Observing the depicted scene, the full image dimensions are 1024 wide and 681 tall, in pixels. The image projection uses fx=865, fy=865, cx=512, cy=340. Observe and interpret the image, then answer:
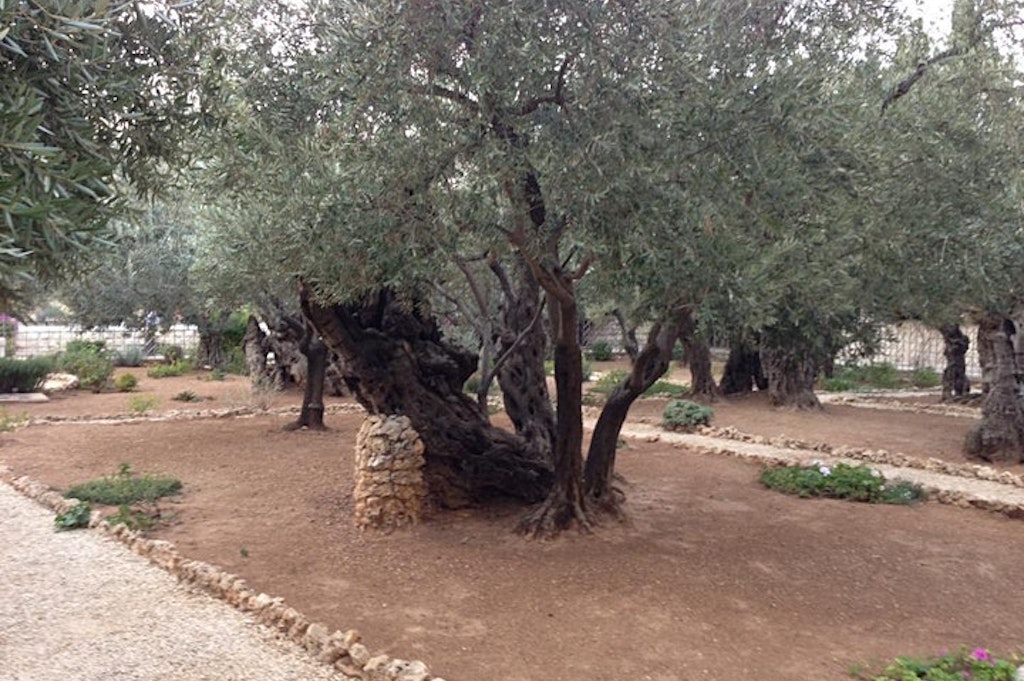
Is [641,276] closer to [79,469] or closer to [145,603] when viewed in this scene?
[145,603]

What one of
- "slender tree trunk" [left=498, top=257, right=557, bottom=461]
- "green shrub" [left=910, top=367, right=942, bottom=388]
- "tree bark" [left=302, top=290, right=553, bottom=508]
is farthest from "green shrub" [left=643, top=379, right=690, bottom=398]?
"tree bark" [left=302, top=290, right=553, bottom=508]

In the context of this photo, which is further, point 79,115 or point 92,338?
point 92,338

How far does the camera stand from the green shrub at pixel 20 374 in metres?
18.7

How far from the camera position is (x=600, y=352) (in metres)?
30.2

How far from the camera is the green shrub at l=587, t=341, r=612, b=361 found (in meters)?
30.1

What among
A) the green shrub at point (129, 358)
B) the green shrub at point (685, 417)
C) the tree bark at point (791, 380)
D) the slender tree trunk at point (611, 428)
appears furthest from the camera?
the green shrub at point (129, 358)

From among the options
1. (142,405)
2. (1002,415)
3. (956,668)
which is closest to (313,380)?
(142,405)

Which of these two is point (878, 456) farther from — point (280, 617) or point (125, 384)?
point (125, 384)

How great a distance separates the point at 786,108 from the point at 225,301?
9.70 metres

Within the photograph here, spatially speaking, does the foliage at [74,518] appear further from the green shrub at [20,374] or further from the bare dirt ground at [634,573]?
the green shrub at [20,374]

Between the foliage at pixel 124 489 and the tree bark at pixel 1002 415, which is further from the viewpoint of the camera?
the tree bark at pixel 1002 415

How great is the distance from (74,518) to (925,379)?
21.9 m

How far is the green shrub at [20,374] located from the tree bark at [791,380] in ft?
50.8

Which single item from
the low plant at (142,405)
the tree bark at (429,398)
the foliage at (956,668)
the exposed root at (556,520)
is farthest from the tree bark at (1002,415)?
the low plant at (142,405)
